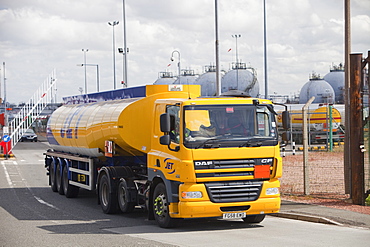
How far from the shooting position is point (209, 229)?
12.9m

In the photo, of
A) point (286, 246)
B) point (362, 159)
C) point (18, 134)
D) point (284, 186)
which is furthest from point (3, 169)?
point (286, 246)

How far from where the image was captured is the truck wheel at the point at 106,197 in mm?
15617

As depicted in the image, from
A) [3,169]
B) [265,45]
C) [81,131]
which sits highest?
[265,45]

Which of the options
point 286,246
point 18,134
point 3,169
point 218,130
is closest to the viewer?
point 286,246

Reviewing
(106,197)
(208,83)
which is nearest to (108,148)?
(106,197)

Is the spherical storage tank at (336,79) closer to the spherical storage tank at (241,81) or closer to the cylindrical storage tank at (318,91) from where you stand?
the cylindrical storage tank at (318,91)

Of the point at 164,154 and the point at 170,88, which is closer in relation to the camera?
the point at 164,154

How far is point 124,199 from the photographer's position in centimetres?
1541

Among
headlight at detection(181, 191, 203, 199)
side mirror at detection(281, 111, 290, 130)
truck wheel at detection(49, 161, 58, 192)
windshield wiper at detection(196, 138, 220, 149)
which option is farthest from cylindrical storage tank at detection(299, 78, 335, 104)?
headlight at detection(181, 191, 203, 199)

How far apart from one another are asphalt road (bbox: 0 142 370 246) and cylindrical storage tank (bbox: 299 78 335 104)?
69092 mm

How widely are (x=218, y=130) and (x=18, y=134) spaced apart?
30928mm

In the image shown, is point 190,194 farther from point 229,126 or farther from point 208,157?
point 229,126

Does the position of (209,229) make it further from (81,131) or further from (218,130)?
(81,131)

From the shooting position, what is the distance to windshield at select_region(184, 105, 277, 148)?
12352mm
